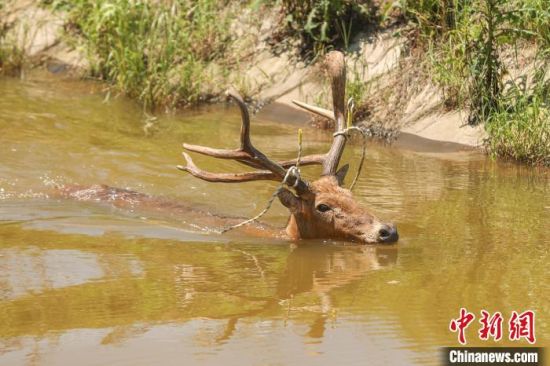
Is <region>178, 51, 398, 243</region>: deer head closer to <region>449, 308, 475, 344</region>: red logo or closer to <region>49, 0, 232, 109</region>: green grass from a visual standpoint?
<region>449, 308, 475, 344</region>: red logo

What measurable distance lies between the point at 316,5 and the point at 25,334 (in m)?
8.00

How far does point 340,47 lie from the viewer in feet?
40.5

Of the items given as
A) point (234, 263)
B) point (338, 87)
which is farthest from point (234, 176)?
point (338, 87)

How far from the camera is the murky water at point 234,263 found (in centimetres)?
490

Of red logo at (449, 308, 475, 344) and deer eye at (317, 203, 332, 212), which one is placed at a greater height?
deer eye at (317, 203, 332, 212)

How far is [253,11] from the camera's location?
13.6m

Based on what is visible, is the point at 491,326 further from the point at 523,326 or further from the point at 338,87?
the point at 338,87

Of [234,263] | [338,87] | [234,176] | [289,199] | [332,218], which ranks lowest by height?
[234,263]

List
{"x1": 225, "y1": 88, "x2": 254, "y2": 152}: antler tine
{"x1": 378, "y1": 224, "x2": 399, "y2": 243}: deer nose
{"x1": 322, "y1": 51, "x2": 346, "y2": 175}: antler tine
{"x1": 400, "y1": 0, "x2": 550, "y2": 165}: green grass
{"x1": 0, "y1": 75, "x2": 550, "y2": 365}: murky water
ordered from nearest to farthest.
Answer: {"x1": 0, "y1": 75, "x2": 550, "y2": 365}: murky water, {"x1": 225, "y1": 88, "x2": 254, "y2": 152}: antler tine, {"x1": 378, "y1": 224, "x2": 399, "y2": 243}: deer nose, {"x1": 322, "y1": 51, "x2": 346, "y2": 175}: antler tine, {"x1": 400, "y1": 0, "x2": 550, "y2": 165}: green grass

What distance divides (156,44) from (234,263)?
655 centimetres

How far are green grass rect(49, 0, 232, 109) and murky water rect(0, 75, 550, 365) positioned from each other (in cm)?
152

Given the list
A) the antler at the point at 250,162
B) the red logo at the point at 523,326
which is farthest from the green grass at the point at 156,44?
the red logo at the point at 523,326

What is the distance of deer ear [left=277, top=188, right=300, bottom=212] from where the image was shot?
724 centimetres

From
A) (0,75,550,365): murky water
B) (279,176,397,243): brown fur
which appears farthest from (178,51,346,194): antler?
(0,75,550,365): murky water
